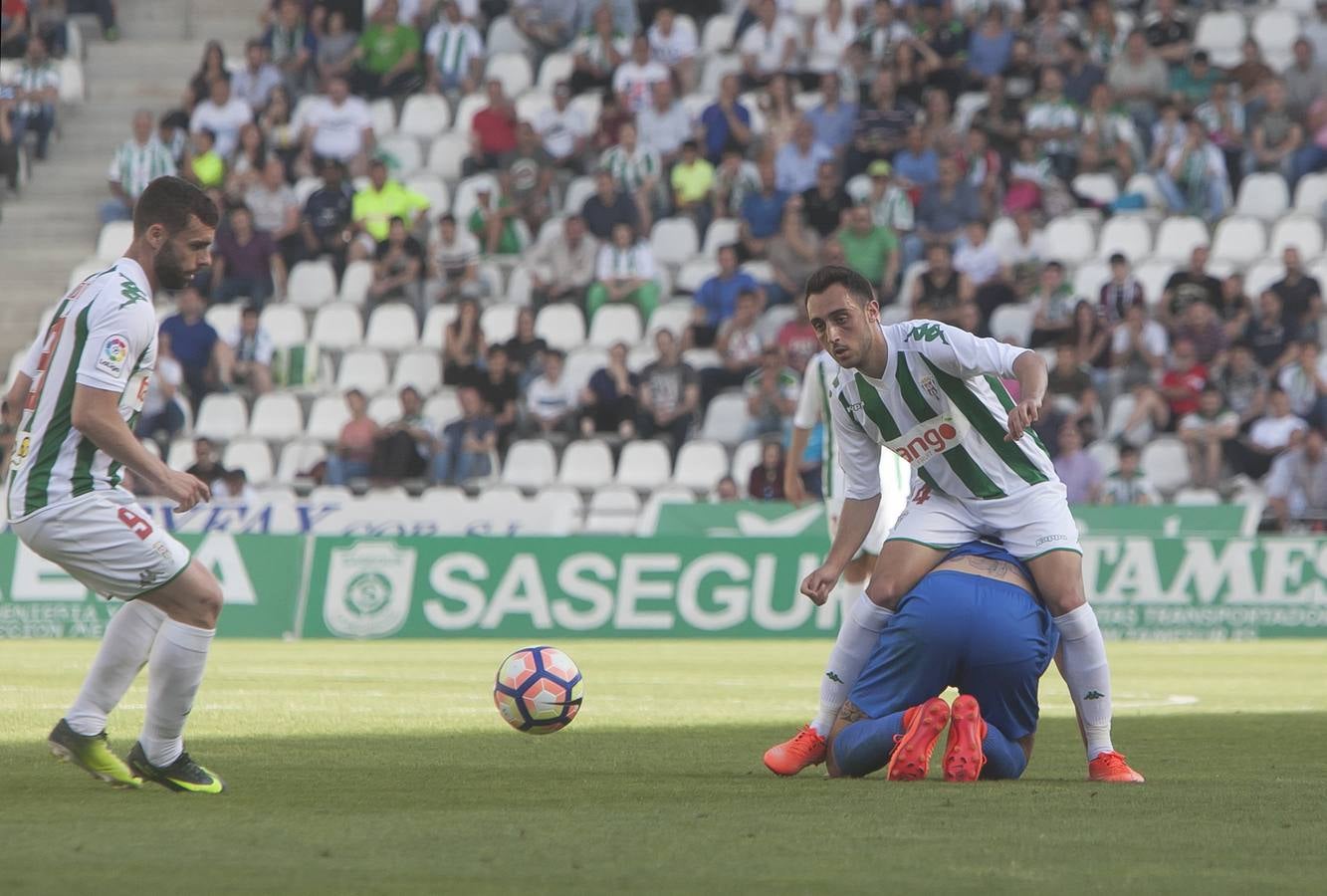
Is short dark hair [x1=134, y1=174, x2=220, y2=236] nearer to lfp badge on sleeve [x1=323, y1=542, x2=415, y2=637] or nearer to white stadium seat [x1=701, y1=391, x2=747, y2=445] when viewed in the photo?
lfp badge on sleeve [x1=323, y1=542, x2=415, y2=637]

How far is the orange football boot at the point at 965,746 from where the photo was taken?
305 inches

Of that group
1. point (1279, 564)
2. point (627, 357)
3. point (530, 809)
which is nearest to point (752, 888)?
point (530, 809)

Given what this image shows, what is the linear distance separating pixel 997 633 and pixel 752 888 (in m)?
3.05

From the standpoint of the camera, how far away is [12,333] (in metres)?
25.7

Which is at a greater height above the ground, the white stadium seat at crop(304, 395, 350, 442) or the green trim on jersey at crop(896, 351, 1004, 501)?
the green trim on jersey at crop(896, 351, 1004, 501)

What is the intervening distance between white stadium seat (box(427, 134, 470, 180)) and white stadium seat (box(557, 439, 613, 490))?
5.59 m

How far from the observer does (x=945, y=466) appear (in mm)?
8242

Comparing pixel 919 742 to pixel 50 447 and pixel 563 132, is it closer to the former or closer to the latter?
pixel 50 447

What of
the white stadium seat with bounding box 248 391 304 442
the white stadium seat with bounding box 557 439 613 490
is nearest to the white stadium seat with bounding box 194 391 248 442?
the white stadium seat with bounding box 248 391 304 442

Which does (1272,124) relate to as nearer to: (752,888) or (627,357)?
(627,357)

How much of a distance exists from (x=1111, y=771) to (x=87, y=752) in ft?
12.0

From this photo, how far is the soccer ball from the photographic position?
29.5ft

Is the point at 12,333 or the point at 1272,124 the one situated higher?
the point at 1272,124

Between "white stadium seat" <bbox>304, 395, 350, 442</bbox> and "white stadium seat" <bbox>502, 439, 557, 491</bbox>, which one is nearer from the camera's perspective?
"white stadium seat" <bbox>502, 439, 557, 491</bbox>
